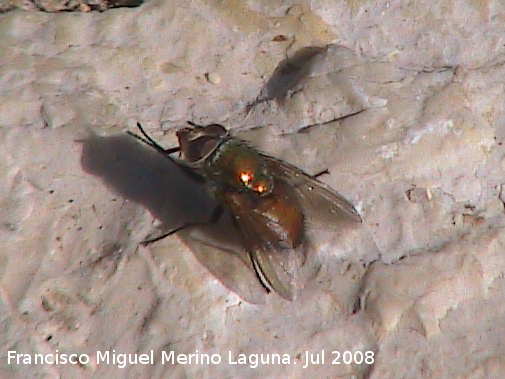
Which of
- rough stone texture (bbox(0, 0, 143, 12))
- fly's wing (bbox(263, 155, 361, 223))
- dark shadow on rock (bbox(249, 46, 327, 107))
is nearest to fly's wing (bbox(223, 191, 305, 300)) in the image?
fly's wing (bbox(263, 155, 361, 223))

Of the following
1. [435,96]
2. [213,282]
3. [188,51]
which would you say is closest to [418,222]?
[435,96]

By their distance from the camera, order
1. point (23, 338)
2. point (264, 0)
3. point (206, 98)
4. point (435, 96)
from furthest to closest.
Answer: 1. point (264, 0)
2. point (206, 98)
3. point (435, 96)
4. point (23, 338)

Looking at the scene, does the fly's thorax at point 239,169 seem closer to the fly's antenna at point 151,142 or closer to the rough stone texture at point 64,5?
the fly's antenna at point 151,142

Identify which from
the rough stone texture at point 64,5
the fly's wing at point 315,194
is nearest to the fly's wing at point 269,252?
the fly's wing at point 315,194

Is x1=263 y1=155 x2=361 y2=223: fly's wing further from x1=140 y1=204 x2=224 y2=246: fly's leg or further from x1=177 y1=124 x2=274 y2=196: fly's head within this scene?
x1=140 y1=204 x2=224 y2=246: fly's leg

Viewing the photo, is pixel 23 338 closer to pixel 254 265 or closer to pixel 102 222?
pixel 102 222
